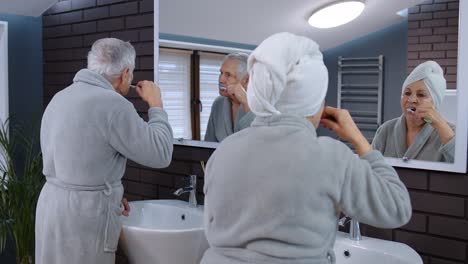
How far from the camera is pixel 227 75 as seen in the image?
204 cm

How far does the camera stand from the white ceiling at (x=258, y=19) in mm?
1655

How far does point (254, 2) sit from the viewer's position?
1981mm

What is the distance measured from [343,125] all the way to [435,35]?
52 centimetres

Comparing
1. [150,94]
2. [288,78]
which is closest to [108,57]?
[150,94]

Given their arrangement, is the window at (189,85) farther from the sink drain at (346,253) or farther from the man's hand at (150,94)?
the sink drain at (346,253)

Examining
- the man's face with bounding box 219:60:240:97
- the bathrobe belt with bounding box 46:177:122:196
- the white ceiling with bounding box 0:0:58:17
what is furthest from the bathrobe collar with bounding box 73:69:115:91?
the white ceiling with bounding box 0:0:58:17

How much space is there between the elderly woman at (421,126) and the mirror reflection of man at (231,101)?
0.54 m

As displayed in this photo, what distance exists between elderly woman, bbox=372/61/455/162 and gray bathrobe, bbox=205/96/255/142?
58 centimetres

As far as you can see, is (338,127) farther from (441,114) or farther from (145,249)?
(145,249)

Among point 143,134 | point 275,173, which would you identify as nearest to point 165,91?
point 143,134

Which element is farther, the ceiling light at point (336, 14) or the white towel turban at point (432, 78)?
the ceiling light at point (336, 14)

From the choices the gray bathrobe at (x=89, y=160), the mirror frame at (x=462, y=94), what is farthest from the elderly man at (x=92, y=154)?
the mirror frame at (x=462, y=94)

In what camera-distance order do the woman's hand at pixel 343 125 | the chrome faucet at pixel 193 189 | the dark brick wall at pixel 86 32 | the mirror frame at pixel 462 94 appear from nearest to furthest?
the woman's hand at pixel 343 125 < the mirror frame at pixel 462 94 < the chrome faucet at pixel 193 189 < the dark brick wall at pixel 86 32

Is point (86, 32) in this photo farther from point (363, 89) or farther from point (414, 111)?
point (414, 111)
